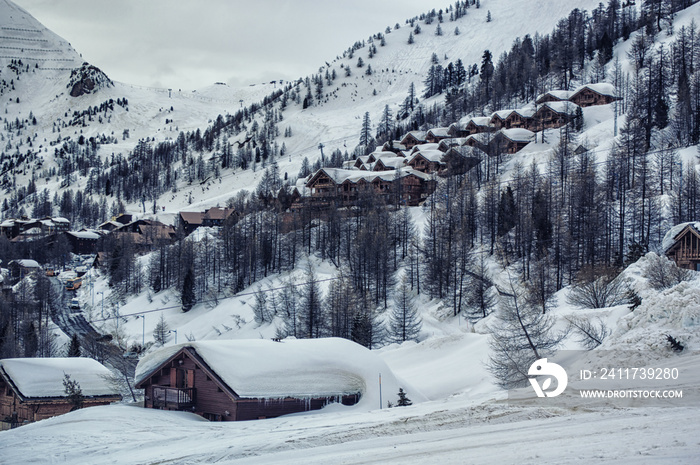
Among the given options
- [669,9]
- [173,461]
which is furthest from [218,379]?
[669,9]

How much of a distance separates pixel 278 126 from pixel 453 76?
51860 millimetres

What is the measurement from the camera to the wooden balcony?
29719 mm

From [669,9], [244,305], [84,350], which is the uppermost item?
[669,9]

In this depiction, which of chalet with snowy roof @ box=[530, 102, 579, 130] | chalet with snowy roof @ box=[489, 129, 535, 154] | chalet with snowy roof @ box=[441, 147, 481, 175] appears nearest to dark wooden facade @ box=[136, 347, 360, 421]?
chalet with snowy roof @ box=[441, 147, 481, 175]

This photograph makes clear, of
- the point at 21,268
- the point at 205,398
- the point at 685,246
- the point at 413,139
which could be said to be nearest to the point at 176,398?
the point at 205,398

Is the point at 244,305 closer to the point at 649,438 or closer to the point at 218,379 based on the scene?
the point at 218,379

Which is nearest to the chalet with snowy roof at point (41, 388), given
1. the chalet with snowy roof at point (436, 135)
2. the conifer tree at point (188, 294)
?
the conifer tree at point (188, 294)

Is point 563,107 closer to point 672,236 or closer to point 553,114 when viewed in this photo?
point 553,114

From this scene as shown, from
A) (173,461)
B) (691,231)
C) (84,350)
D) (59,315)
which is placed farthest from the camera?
(59,315)

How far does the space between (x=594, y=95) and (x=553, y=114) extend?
867 cm

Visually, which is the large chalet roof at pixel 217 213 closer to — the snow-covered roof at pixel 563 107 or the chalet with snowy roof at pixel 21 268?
the chalet with snowy roof at pixel 21 268

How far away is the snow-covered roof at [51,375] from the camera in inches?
1537

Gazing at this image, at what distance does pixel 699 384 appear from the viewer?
18109 mm

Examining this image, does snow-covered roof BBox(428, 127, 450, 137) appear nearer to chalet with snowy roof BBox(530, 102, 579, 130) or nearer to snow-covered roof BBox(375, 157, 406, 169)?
snow-covered roof BBox(375, 157, 406, 169)
